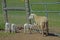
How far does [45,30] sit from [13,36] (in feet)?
4.65

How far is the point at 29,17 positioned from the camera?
12438mm

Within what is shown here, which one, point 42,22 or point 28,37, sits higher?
point 42,22

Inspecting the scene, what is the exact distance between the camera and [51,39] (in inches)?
433

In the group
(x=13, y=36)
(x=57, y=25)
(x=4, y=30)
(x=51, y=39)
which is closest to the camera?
(x=51, y=39)

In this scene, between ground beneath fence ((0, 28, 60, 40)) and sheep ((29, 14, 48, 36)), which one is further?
sheep ((29, 14, 48, 36))

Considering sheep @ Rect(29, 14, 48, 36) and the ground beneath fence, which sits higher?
sheep @ Rect(29, 14, 48, 36)

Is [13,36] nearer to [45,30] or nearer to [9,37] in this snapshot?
[9,37]

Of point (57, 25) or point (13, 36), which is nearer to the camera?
point (13, 36)

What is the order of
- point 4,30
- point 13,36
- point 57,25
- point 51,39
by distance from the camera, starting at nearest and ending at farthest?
point 51,39 < point 13,36 < point 4,30 < point 57,25

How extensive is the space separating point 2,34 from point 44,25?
1.98 meters

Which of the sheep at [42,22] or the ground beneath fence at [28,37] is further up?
the sheep at [42,22]

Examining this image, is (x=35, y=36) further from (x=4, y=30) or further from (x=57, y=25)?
(x=57, y=25)

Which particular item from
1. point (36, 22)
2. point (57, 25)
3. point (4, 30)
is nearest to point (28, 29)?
point (36, 22)

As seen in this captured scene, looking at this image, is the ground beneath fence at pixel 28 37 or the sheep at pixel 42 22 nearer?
the ground beneath fence at pixel 28 37
